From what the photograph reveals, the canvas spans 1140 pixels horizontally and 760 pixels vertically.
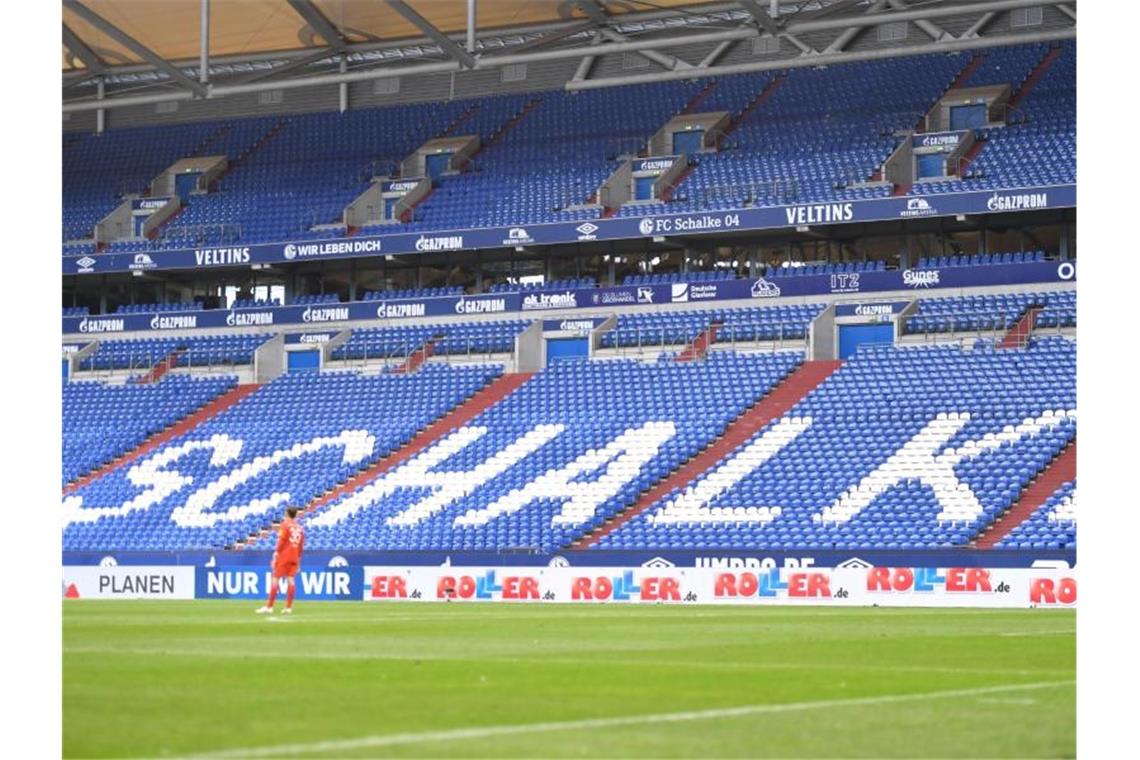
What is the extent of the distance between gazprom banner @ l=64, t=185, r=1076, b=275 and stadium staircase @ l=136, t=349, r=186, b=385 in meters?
2.48

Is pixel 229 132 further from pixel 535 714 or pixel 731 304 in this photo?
pixel 535 714

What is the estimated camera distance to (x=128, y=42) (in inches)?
1879

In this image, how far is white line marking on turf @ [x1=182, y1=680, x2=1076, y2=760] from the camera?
9.45 metres

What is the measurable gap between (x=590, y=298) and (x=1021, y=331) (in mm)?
11736

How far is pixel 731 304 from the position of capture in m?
48.0

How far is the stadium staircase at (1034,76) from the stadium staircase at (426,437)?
566 inches

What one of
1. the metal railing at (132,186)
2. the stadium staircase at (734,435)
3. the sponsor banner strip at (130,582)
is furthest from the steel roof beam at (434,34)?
the sponsor banner strip at (130,582)

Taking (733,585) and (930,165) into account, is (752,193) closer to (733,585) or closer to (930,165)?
(930,165)

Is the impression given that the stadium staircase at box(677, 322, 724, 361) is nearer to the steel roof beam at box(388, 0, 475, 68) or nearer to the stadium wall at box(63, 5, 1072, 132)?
the stadium wall at box(63, 5, 1072, 132)

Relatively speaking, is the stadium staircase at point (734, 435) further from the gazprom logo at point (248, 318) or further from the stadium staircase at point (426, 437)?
the gazprom logo at point (248, 318)

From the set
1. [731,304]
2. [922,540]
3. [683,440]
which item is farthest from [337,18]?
[922,540]

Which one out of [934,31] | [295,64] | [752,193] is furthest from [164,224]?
[934,31]

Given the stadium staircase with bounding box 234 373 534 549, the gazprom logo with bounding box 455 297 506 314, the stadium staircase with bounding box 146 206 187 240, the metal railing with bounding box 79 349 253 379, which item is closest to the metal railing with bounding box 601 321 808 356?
the stadium staircase with bounding box 234 373 534 549

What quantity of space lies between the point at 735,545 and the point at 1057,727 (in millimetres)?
25319
